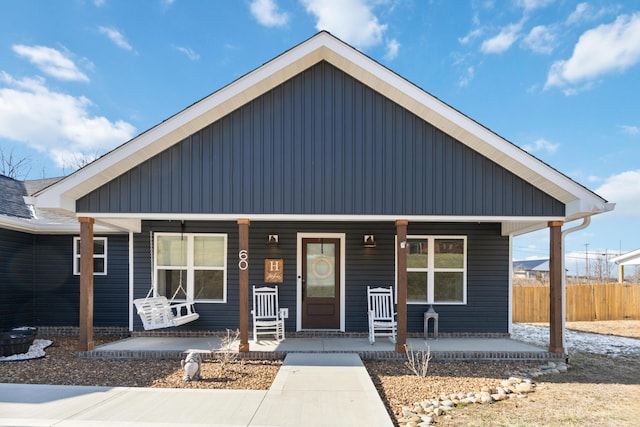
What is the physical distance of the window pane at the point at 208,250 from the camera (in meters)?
8.20

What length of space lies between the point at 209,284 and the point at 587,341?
7828mm

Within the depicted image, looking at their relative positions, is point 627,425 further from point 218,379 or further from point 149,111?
point 149,111

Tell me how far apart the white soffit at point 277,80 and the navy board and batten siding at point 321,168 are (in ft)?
0.48

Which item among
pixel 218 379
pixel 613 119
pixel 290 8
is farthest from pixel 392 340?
pixel 613 119

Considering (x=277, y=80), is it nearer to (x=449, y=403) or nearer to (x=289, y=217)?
(x=289, y=217)

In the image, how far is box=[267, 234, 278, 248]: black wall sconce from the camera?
26.5 ft

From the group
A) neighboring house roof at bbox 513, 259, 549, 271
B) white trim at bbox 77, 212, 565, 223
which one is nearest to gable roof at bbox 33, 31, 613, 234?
white trim at bbox 77, 212, 565, 223

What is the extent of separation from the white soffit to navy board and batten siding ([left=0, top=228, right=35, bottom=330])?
2.85 m

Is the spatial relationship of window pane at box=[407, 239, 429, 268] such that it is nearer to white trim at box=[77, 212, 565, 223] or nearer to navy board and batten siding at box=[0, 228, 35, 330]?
white trim at box=[77, 212, 565, 223]

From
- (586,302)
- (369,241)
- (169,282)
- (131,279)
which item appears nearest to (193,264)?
(169,282)

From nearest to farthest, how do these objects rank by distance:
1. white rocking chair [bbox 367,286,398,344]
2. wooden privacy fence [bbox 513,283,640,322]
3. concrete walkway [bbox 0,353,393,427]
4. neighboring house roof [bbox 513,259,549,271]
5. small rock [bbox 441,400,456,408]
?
1. concrete walkway [bbox 0,353,393,427]
2. small rock [bbox 441,400,456,408]
3. white rocking chair [bbox 367,286,398,344]
4. wooden privacy fence [bbox 513,283,640,322]
5. neighboring house roof [bbox 513,259,549,271]

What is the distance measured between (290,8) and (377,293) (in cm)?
654

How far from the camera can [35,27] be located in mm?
13836

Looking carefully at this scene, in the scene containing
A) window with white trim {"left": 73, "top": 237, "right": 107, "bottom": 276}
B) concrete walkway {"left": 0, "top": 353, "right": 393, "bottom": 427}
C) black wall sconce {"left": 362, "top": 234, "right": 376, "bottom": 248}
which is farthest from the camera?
window with white trim {"left": 73, "top": 237, "right": 107, "bottom": 276}
